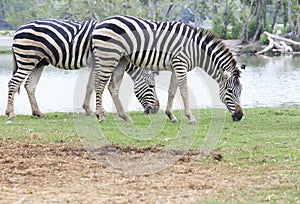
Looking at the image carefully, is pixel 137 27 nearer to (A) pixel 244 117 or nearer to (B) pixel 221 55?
(B) pixel 221 55

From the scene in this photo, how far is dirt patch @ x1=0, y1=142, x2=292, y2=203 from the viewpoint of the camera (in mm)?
6457

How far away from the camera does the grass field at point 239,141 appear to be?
22.1 ft

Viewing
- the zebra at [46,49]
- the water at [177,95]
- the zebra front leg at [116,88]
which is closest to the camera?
the zebra front leg at [116,88]

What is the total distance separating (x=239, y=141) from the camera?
9680 millimetres

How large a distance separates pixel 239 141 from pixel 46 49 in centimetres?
481

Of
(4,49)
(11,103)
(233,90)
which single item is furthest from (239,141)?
(4,49)

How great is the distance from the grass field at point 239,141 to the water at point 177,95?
1659 mm

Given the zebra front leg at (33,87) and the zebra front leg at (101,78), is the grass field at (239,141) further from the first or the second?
the zebra front leg at (101,78)

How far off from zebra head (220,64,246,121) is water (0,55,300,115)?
1124 millimetres

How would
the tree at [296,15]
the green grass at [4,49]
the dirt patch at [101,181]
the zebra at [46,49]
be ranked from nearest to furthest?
the dirt patch at [101,181], the zebra at [46,49], the tree at [296,15], the green grass at [4,49]

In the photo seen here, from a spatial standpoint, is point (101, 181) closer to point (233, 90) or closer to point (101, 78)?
point (101, 78)

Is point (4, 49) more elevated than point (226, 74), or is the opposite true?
point (226, 74)

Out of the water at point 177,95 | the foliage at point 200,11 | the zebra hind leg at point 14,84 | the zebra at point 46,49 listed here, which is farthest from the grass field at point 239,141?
the foliage at point 200,11

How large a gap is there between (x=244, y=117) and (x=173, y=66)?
2.18 m
